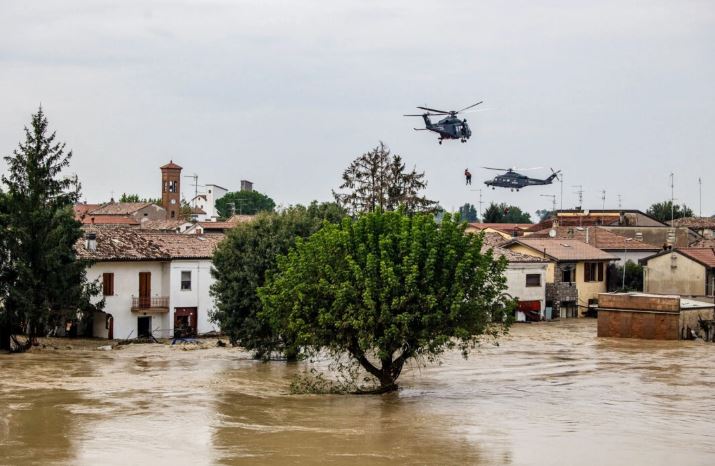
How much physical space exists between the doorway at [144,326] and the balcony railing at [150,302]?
78cm

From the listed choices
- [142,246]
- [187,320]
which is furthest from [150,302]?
[142,246]

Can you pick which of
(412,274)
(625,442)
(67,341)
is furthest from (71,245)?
(625,442)

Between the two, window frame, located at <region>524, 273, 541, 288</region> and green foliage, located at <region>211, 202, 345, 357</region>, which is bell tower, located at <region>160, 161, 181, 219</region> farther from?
green foliage, located at <region>211, 202, 345, 357</region>

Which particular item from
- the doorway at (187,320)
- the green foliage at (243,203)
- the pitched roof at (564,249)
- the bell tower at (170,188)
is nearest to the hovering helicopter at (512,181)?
the pitched roof at (564,249)

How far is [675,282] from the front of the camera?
64.5 meters

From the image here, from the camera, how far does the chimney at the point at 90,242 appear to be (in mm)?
53722

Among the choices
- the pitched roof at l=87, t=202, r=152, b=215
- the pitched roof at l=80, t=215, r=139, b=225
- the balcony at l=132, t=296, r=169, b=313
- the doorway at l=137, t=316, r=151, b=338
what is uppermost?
the pitched roof at l=87, t=202, r=152, b=215

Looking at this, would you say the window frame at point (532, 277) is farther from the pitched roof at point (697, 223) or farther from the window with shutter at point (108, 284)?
the pitched roof at point (697, 223)

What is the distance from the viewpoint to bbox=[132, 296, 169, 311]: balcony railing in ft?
180

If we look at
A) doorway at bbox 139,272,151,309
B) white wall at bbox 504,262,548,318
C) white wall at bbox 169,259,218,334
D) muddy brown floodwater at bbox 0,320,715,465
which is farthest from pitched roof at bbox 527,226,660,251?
doorway at bbox 139,272,151,309

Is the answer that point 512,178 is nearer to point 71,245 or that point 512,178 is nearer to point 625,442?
point 71,245

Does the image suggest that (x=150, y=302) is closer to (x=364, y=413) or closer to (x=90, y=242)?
(x=90, y=242)

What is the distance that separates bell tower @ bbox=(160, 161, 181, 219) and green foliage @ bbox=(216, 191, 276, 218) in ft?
89.3

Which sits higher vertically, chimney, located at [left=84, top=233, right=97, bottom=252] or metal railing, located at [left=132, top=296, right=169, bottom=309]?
chimney, located at [left=84, top=233, right=97, bottom=252]
